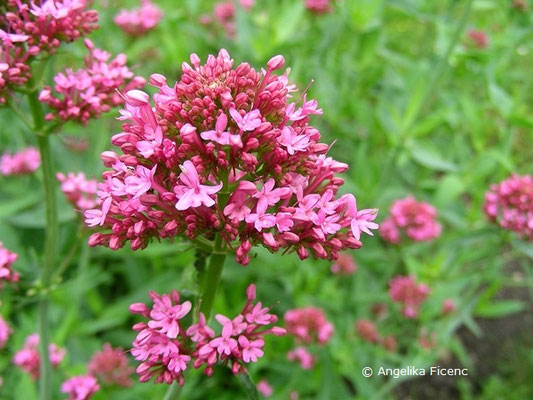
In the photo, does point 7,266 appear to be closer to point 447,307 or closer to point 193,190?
point 193,190

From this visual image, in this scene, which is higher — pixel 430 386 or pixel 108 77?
pixel 108 77

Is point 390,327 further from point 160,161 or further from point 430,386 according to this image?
point 160,161

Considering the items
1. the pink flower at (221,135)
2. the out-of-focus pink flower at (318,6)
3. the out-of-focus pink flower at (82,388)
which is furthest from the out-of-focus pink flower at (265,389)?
the out-of-focus pink flower at (318,6)

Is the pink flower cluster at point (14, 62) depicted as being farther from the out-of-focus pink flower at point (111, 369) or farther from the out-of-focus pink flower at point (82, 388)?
the out-of-focus pink flower at point (111, 369)

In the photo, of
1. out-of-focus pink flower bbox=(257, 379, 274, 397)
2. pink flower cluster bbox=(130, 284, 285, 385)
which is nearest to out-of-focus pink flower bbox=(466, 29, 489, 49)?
out-of-focus pink flower bbox=(257, 379, 274, 397)

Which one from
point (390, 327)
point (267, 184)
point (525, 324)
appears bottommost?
point (525, 324)

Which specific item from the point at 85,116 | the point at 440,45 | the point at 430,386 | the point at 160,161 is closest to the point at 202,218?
the point at 160,161
